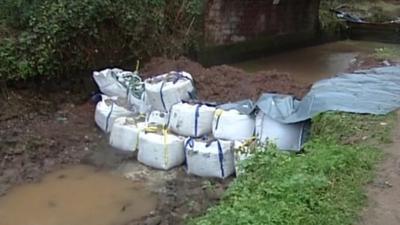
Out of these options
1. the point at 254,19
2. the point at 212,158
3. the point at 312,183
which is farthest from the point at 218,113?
the point at 254,19

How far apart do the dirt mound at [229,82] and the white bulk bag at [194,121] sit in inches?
49.2

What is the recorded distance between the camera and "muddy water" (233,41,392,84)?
12.5 metres

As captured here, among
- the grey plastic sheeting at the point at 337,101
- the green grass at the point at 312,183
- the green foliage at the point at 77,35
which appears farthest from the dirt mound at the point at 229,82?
the green grass at the point at 312,183

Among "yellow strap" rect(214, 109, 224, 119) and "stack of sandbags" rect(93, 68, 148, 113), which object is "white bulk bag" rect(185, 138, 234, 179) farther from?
"stack of sandbags" rect(93, 68, 148, 113)

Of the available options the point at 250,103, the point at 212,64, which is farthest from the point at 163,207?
the point at 212,64

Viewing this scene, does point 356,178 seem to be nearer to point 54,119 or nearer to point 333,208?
point 333,208

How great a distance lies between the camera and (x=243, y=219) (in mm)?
3270

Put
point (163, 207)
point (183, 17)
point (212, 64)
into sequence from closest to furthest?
point (163, 207) < point (183, 17) < point (212, 64)

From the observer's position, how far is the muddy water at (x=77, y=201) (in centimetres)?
519

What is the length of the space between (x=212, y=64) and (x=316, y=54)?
4015 millimetres

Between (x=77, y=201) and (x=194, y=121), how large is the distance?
1458 millimetres

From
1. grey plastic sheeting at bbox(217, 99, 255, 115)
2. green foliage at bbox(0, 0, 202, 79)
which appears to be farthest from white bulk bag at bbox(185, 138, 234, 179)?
green foliage at bbox(0, 0, 202, 79)

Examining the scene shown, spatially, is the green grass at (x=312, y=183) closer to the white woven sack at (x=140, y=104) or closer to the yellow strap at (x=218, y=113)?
the yellow strap at (x=218, y=113)

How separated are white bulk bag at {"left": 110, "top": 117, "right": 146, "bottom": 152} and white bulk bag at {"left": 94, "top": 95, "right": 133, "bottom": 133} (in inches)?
12.1
